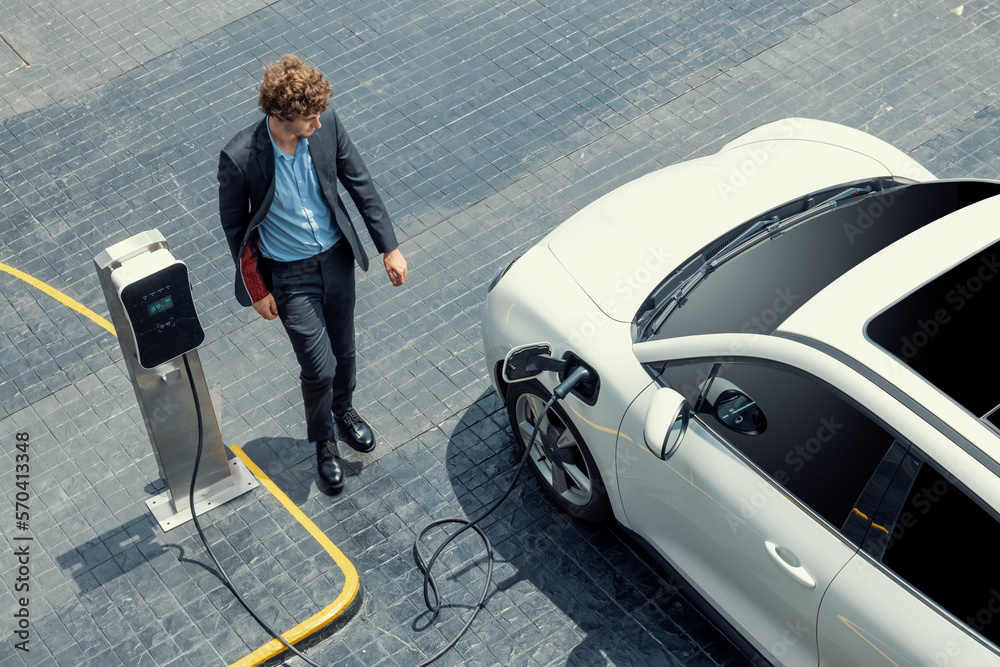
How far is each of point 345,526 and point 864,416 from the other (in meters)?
2.71

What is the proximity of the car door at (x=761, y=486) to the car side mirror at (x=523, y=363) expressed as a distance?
1.62ft

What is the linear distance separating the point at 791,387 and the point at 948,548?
804 mm

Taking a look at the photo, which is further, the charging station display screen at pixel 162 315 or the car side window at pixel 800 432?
the charging station display screen at pixel 162 315

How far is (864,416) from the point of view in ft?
12.7

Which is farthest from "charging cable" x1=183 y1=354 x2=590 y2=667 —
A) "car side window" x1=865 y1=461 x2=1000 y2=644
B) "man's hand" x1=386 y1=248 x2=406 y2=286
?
"car side window" x1=865 y1=461 x2=1000 y2=644

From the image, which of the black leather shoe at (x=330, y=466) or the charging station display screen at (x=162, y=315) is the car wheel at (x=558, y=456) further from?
the charging station display screen at (x=162, y=315)

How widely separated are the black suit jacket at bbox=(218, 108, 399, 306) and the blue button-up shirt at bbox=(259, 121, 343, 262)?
0.13 feet

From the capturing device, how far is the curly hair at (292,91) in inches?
169

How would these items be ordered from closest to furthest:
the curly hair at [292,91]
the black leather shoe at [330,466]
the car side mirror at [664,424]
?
1. the car side mirror at [664,424]
2. the curly hair at [292,91]
3. the black leather shoe at [330,466]

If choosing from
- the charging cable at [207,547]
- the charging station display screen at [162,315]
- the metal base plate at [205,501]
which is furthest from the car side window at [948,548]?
the metal base plate at [205,501]

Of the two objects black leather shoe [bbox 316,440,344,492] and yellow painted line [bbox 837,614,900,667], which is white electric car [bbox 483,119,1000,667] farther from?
black leather shoe [bbox 316,440,344,492]

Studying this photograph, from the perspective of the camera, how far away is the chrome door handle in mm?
3936

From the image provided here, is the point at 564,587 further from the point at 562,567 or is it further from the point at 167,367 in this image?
the point at 167,367

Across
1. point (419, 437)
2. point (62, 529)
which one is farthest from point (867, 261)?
point (62, 529)
